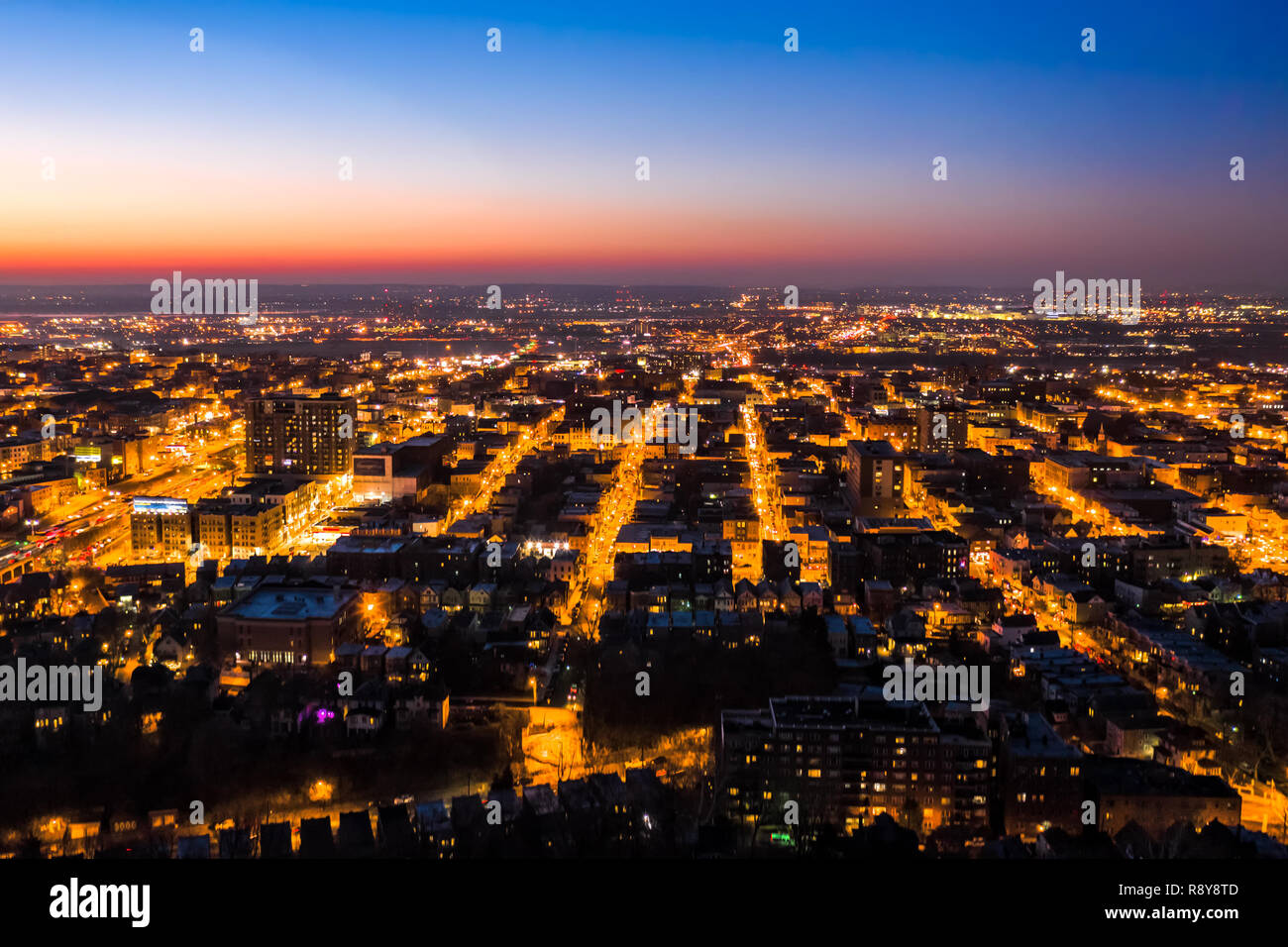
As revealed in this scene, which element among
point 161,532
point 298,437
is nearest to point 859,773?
point 161,532

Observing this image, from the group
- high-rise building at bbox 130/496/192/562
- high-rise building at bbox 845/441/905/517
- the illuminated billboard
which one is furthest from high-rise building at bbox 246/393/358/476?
high-rise building at bbox 845/441/905/517

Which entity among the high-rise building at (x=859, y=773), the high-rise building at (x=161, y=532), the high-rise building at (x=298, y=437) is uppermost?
the high-rise building at (x=298, y=437)

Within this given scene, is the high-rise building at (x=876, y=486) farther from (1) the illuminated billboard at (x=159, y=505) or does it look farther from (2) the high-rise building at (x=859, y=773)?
(1) the illuminated billboard at (x=159, y=505)

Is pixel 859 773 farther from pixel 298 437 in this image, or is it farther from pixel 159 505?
pixel 298 437

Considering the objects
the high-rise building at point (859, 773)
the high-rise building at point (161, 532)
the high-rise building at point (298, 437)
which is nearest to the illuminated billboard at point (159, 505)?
the high-rise building at point (161, 532)
